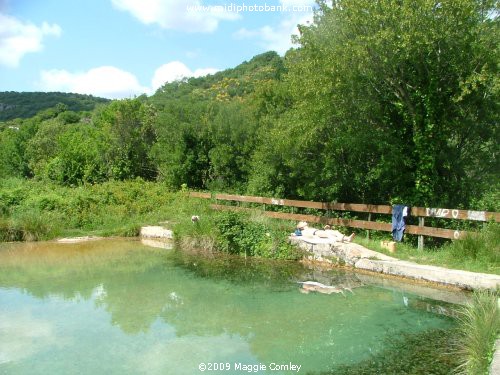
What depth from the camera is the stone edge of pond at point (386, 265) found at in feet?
29.1

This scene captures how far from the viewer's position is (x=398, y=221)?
463 inches

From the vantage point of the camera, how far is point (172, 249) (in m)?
14.8

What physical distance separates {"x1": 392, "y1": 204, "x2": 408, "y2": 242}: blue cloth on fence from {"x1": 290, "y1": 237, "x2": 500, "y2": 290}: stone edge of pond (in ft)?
2.88

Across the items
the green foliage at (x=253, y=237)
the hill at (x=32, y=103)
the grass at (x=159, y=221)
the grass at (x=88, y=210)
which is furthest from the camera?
the hill at (x=32, y=103)

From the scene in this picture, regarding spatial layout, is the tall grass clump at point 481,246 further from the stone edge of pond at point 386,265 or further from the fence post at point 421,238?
the fence post at point 421,238

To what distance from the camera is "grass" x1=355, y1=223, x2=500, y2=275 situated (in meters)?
9.52

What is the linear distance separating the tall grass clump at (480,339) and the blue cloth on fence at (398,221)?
5.08 m

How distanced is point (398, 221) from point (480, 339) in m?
6.30

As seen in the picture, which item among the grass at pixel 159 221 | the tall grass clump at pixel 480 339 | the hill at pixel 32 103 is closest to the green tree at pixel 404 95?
the grass at pixel 159 221

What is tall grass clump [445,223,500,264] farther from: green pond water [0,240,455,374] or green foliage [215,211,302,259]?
green foliage [215,211,302,259]

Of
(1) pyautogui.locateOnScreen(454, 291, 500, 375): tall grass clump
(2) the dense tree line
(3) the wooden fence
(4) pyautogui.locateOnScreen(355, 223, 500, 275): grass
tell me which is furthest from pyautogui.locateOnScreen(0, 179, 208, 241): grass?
(1) pyautogui.locateOnScreen(454, 291, 500, 375): tall grass clump

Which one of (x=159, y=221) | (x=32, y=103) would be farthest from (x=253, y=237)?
(x=32, y=103)

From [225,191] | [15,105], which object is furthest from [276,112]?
[15,105]

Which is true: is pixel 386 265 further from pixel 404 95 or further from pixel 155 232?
pixel 155 232
